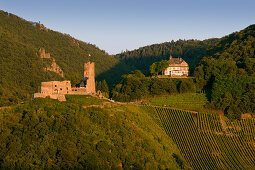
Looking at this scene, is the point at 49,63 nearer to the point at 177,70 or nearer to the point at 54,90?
the point at 177,70

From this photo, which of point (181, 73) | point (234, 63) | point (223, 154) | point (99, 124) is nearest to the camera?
point (99, 124)

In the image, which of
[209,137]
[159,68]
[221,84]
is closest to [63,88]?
[209,137]

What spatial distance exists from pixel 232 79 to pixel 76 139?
43921 millimetres

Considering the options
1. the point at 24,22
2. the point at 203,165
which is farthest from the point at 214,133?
the point at 24,22

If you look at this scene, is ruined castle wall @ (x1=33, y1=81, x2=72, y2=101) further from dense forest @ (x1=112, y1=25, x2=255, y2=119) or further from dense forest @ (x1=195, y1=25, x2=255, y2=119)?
dense forest @ (x1=195, y1=25, x2=255, y2=119)

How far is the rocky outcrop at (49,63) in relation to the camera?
127m

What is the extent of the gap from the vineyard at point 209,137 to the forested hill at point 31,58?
2678 centimetres

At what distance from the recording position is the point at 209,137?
48000 millimetres

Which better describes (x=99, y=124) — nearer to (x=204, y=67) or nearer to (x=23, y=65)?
(x=204, y=67)

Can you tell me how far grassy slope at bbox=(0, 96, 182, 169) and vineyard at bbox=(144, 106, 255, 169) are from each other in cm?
484

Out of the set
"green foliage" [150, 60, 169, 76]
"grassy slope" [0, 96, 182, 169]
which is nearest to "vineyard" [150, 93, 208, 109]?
"green foliage" [150, 60, 169, 76]

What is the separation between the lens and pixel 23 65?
112 m

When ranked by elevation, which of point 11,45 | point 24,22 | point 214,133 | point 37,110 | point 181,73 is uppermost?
point 24,22

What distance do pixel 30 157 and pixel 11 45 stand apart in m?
104
